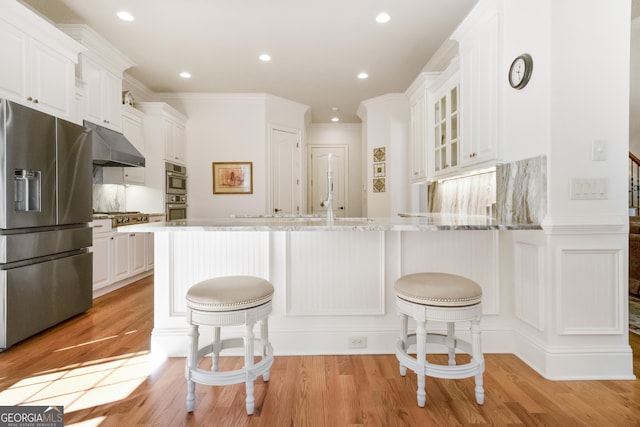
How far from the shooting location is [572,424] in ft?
4.86

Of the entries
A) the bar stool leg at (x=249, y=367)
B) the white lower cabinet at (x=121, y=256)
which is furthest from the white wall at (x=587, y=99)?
the white lower cabinet at (x=121, y=256)

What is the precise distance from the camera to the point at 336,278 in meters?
2.17

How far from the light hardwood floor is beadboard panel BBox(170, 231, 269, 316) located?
51 centimetres

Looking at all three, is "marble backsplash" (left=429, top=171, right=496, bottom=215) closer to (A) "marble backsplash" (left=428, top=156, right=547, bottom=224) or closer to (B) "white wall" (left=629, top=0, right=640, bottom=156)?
(A) "marble backsplash" (left=428, top=156, right=547, bottom=224)

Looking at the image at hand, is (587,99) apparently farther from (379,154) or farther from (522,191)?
(379,154)

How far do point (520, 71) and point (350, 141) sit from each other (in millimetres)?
5653

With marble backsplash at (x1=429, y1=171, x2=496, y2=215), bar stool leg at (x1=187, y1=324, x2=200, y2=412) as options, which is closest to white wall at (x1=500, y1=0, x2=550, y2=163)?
marble backsplash at (x1=429, y1=171, x2=496, y2=215)

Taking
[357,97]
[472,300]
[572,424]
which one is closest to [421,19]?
[357,97]

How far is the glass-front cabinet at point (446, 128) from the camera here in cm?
313

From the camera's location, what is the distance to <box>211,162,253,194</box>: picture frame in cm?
564

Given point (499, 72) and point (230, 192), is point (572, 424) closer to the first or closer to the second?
point (499, 72)

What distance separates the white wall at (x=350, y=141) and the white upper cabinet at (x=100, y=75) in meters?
4.17

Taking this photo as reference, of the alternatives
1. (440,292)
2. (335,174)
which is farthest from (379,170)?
(440,292)

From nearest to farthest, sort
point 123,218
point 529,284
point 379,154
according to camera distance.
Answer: point 529,284, point 123,218, point 379,154
